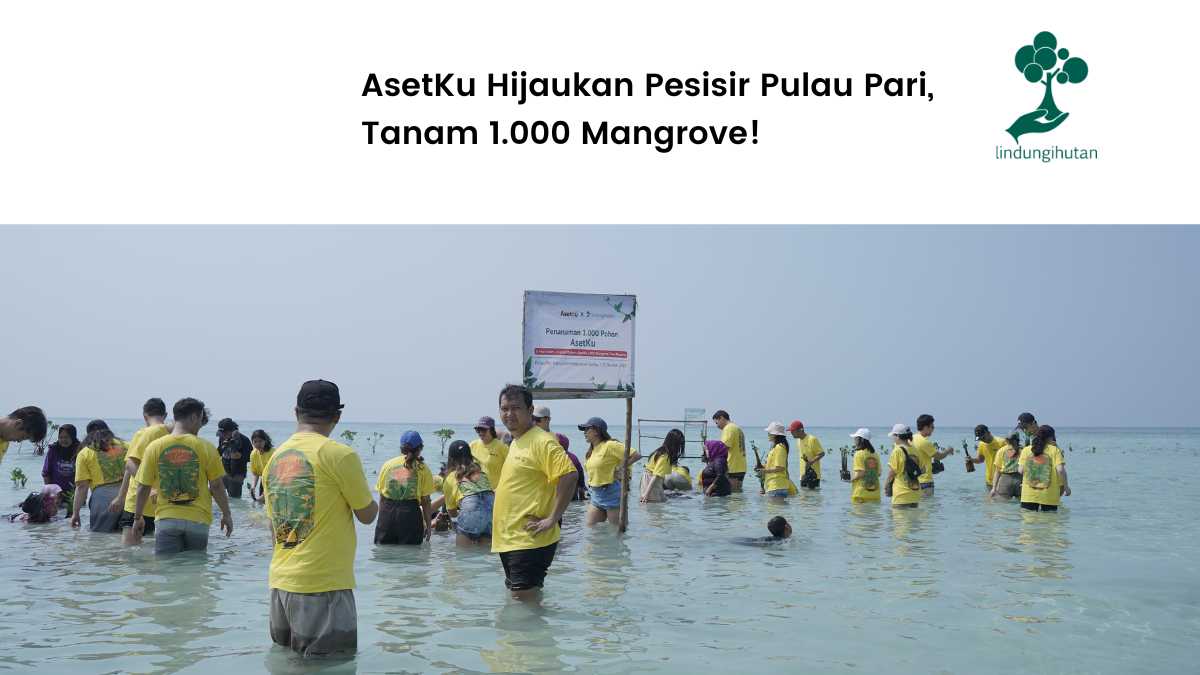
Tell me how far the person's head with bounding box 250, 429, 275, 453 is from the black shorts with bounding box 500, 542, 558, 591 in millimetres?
9014

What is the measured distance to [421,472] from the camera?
10.0 metres

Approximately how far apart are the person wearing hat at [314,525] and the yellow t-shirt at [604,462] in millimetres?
6866

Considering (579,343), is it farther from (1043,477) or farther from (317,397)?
(1043,477)

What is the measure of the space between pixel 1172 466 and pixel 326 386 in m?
41.1

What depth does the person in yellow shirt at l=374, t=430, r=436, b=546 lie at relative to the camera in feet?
32.5

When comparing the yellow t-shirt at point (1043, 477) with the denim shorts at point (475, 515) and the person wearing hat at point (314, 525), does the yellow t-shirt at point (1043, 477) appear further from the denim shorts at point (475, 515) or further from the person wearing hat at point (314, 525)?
the person wearing hat at point (314, 525)

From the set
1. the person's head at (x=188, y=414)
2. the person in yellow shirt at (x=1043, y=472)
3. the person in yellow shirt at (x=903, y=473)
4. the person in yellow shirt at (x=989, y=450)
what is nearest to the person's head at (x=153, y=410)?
the person's head at (x=188, y=414)

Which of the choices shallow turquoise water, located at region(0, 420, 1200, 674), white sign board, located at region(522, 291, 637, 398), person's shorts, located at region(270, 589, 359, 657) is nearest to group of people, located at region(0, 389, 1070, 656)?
person's shorts, located at region(270, 589, 359, 657)

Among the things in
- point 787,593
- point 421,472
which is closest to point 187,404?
point 421,472

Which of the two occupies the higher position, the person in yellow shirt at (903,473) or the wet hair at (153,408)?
the wet hair at (153,408)

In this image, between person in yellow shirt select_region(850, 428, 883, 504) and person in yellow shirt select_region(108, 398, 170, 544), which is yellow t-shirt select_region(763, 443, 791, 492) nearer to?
person in yellow shirt select_region(850, 428, 883, 504)

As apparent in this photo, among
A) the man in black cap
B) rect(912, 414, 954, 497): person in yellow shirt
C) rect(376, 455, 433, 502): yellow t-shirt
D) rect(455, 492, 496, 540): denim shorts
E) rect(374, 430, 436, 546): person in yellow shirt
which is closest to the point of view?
rect(374, 430, 436, 546): person in yellow shirt

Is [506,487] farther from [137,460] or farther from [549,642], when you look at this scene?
[137,460]

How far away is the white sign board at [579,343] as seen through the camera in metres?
10.6
